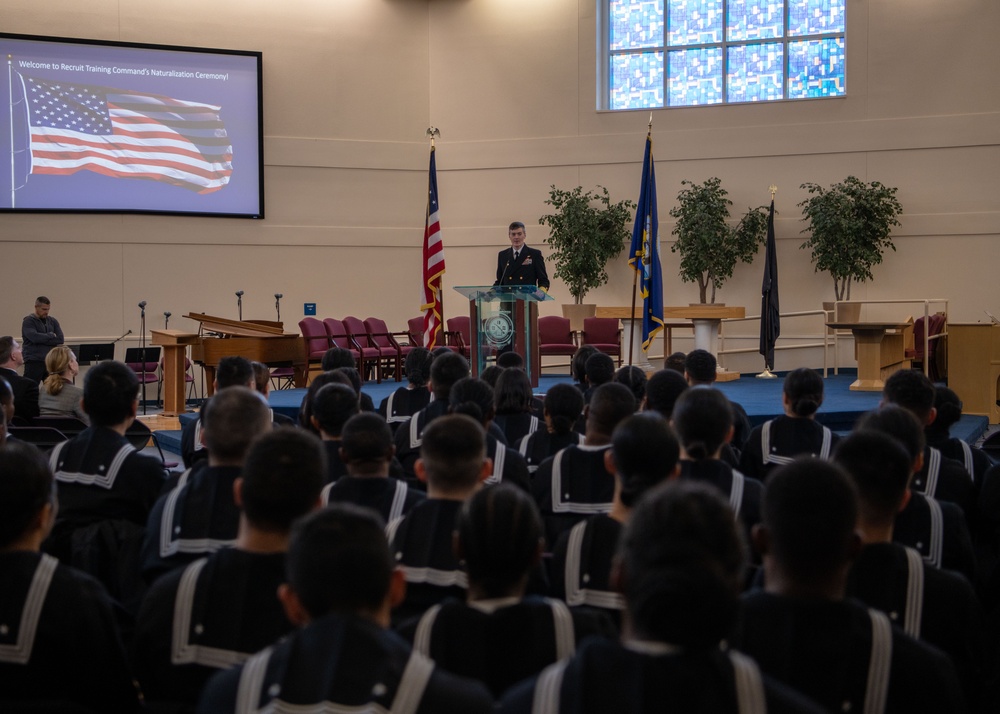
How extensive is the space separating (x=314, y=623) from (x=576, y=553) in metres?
0.99

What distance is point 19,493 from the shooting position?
1948 millimetres

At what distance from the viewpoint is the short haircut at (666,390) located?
14.1ft

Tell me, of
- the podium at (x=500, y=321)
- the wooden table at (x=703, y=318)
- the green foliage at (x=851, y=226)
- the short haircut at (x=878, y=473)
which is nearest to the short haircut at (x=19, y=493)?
the short haircut at (x=878, y=473)

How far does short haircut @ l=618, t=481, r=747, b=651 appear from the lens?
1174 millimetres

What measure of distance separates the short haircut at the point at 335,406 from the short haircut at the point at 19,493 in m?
1.72

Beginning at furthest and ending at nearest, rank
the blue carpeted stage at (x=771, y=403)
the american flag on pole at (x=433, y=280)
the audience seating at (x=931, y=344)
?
1. the audience seating at (x=931, y=344)
2. the american flag on pole at (x=433, y=280)
3. the blue carpeted stage at (x=771, y=403)

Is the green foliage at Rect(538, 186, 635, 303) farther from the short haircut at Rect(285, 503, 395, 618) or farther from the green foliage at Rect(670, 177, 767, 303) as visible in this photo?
the short haircut at Rect(285, 503, 395, 618)

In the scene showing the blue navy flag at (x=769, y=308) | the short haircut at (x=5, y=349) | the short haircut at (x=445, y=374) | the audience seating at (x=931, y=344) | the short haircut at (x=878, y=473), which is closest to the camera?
the short haircut at (x=878, y=473)

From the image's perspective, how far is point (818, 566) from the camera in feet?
5.15

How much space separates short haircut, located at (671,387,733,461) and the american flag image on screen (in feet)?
35.9

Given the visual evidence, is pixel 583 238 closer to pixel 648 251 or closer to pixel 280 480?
pixel 648 251

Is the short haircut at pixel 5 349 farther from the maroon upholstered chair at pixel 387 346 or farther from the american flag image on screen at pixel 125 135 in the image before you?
the american flag image on screen at pixel 125 135

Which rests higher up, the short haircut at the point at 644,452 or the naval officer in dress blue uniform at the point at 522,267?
the naval officer in dress blue uniform at the point at 522,267

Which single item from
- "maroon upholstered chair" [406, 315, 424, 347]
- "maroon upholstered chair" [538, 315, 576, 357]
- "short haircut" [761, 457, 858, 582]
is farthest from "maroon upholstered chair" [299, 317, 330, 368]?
"short haircut" [761, 457, 858, 582]
